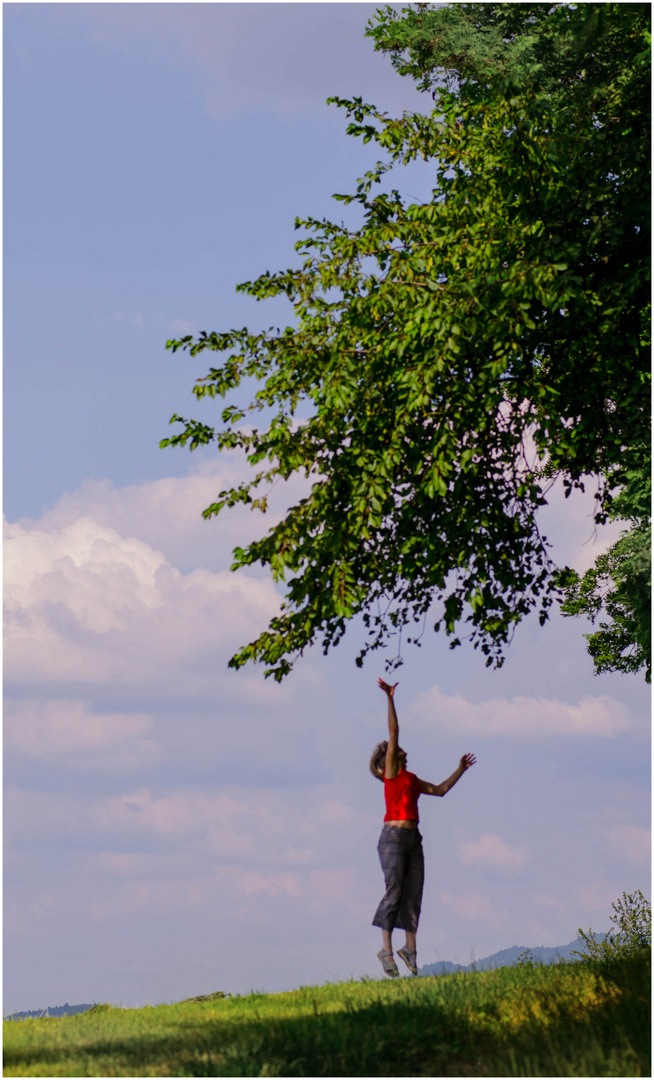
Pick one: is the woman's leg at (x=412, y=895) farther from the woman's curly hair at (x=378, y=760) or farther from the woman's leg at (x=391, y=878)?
the woman's curly hair at (x=378, y=760)

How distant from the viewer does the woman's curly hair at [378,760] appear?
441 inches

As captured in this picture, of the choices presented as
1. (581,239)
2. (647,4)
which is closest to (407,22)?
(647,4)

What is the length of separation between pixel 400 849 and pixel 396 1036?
3.09m

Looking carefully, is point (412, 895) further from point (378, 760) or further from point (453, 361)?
point (453, 361)

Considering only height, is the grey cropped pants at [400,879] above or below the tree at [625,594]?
below

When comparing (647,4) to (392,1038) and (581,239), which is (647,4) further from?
(392,1038)

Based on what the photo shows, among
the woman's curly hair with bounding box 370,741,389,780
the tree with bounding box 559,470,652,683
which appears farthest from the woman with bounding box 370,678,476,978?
the tree with bounding box 559,470,652,683

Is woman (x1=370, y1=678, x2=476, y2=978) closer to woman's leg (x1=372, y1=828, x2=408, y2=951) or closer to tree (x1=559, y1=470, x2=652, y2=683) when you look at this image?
woman's leg (x1=372, y1=828, x2=408, y2=951)

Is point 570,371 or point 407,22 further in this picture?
point 407,22

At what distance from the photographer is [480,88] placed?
18609mm

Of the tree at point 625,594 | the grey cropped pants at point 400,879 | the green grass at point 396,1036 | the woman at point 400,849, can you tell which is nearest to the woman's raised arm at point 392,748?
the woman at point 400,849

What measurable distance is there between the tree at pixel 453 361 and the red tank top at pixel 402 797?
1844 mm

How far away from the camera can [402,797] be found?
10.9m

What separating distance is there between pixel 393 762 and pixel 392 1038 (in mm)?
3620
